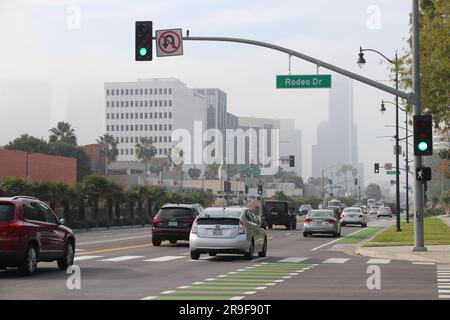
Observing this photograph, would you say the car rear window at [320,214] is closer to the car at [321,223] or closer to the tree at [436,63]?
the car at [321,223]

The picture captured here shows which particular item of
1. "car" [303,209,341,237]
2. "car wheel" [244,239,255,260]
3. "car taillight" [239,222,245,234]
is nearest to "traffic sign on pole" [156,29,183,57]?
"car taillight" [239,222,245,234]

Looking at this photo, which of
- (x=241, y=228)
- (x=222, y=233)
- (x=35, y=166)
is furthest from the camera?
(x=35, y=166)

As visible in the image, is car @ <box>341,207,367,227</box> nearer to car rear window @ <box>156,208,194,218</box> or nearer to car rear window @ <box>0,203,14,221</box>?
car rear window @ <box>156,208,194,218</box>

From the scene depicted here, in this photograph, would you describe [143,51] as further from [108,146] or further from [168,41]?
[108,146]

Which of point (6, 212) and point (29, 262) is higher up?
point (6, 212)

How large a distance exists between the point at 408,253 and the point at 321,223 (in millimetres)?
17168

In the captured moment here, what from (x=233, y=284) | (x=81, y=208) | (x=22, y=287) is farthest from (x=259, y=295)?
(x=81, y=208)

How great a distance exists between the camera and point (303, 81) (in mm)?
29797

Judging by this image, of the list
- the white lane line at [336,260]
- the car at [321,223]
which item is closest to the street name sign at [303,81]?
A: the white lane line at [336,260]

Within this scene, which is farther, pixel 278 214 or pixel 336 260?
pixel 278 214

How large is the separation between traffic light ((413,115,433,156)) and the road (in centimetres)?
413

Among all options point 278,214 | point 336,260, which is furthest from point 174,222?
point 278,214

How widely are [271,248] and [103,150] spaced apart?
116574 mm
